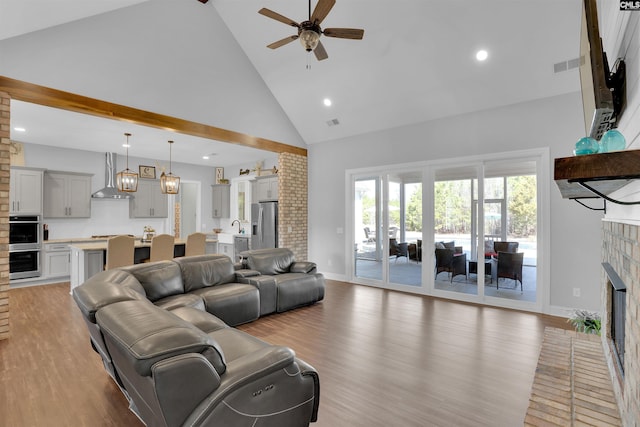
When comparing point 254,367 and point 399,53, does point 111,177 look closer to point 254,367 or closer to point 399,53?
point 399,53

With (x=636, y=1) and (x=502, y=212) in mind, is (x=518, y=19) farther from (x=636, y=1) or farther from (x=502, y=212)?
(x=636, y=1)

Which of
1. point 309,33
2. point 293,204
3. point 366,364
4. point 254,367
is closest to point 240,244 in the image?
point 293,204

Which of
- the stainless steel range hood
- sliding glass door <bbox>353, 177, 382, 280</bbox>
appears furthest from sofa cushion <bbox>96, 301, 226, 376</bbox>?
the stainless steel range hood

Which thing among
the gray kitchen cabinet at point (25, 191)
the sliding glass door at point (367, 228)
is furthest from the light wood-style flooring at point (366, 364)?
the gray kitchen cabinet at point (25, 191)

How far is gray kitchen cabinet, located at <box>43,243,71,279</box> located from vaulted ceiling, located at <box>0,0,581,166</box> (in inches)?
91.4

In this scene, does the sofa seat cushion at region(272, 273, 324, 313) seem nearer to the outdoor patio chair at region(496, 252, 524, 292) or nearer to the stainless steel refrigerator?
the stainless steel refrigerator

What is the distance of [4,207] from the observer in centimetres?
350

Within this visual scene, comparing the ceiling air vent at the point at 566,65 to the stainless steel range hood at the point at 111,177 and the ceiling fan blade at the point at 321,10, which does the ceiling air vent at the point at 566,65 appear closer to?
the ceiling fan blade at the point at 321,10

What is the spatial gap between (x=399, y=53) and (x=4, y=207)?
5.35 meters

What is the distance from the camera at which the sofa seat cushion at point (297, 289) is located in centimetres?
455

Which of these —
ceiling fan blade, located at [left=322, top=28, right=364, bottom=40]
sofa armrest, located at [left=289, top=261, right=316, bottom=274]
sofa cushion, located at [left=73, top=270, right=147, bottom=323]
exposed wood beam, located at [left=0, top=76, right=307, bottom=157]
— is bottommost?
sofa armrest, located at [left=289, top=261, right=316, bottom=274]

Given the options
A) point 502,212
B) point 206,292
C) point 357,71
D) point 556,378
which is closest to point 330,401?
point 556,378

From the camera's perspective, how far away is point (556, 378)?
6.76ft

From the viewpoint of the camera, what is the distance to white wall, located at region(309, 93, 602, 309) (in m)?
4.23
